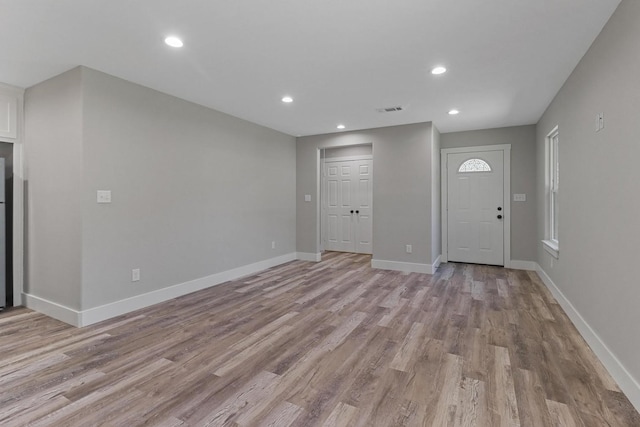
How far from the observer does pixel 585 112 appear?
2.66 meters

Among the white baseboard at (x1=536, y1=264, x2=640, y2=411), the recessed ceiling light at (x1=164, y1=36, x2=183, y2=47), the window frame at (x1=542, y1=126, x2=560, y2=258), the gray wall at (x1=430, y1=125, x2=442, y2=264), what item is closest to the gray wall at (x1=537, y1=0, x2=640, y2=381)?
the white baseboard at (x1=536, y1=264, x2=640, y2=411)

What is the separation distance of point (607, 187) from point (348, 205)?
199 inches

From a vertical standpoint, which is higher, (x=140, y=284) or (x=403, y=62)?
(x=403, y=62)

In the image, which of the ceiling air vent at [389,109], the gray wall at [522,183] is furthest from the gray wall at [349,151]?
the gray wall at [522,183]

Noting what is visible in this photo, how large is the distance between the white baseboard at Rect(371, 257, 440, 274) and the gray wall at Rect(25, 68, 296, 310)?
2.04 meters

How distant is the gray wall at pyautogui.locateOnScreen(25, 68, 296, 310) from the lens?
3020 mm

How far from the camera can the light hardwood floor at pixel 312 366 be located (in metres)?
1.73

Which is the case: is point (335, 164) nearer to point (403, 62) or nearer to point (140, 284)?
point (403, 62)

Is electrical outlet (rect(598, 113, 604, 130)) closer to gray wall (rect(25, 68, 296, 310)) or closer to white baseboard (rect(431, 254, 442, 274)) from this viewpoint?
white baseboard (rect(431, 254, 442, 274))

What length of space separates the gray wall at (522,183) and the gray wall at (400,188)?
1.52m

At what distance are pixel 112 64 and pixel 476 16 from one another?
3.07m

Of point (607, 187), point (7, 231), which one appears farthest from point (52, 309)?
point (607, 187)

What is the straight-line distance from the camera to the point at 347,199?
7.07 m

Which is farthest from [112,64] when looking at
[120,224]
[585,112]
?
[585,112]
